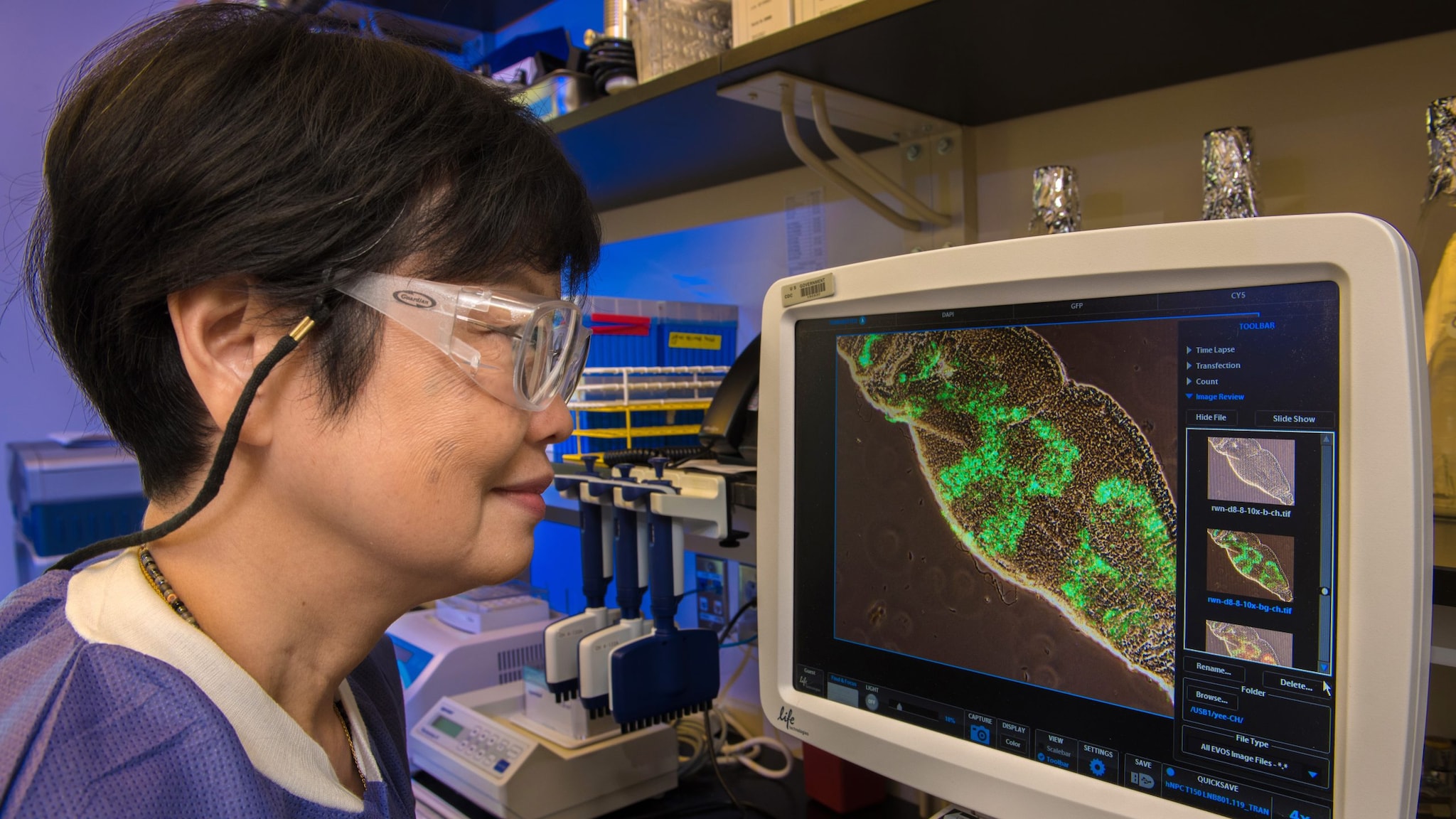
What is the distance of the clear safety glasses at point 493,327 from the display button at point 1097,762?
50cm

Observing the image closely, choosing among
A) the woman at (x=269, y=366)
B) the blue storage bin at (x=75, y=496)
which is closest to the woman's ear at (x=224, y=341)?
the woman at (x=269, y=366)

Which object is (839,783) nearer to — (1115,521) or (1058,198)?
(1115,521)

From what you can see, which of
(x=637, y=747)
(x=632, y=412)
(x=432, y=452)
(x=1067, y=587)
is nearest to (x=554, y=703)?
(x=637, y=747)

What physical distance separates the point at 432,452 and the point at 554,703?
690 mm

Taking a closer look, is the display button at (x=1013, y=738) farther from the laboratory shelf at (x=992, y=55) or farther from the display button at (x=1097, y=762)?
the laboratory shelf at (x=992, y=55)

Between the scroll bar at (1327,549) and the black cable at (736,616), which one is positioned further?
the black cable at (736,616)

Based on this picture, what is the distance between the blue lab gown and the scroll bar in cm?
70

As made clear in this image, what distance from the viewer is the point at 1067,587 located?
68 centimetres

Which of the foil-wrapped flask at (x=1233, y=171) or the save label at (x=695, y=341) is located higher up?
the foil-wrapped flask at (x=1233, y=171)

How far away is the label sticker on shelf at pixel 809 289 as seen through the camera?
837 millimetres

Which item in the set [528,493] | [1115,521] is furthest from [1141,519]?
[528,493]

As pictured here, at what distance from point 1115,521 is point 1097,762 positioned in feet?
0.60

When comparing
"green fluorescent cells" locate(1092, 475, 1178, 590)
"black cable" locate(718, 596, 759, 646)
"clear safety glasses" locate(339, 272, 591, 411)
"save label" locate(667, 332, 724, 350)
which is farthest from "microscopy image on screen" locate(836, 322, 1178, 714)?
"save label" locate(667, 332, 724, 350)

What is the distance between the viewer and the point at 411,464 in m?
0.65
